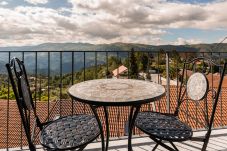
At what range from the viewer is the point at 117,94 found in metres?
1.87

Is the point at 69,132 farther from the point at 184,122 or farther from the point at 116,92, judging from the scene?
the point at 184,122

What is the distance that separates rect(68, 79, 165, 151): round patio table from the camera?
172 centimetres

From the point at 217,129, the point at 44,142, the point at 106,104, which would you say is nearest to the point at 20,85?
the point at 44,142

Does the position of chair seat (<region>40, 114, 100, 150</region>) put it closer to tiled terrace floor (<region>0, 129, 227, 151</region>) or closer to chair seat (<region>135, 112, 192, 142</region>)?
chair seat (<region>135, 112, 192, 142</region>)

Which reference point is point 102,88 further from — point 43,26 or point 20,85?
point 43,26

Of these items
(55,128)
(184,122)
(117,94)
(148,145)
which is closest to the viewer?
(117,94)

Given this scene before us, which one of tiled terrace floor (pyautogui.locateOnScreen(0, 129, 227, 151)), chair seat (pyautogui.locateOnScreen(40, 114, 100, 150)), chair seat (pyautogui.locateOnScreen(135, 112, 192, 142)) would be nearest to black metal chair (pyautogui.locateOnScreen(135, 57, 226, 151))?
chair seat (pyautogui.locateOnScreen(135, 112, 192, 142))

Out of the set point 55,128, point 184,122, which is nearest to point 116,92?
point 55,128

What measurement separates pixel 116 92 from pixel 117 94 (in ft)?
0.22

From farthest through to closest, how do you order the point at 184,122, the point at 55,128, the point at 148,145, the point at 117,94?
the point at 148,145
the point at 184,122
the point at 55,128
the point at 117,94

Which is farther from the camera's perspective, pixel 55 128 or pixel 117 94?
pixel 55 128

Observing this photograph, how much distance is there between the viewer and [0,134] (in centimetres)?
1523

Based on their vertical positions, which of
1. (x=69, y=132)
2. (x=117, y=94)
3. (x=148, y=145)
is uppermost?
(x=117, y=94)

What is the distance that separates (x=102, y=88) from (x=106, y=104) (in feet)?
1.37
